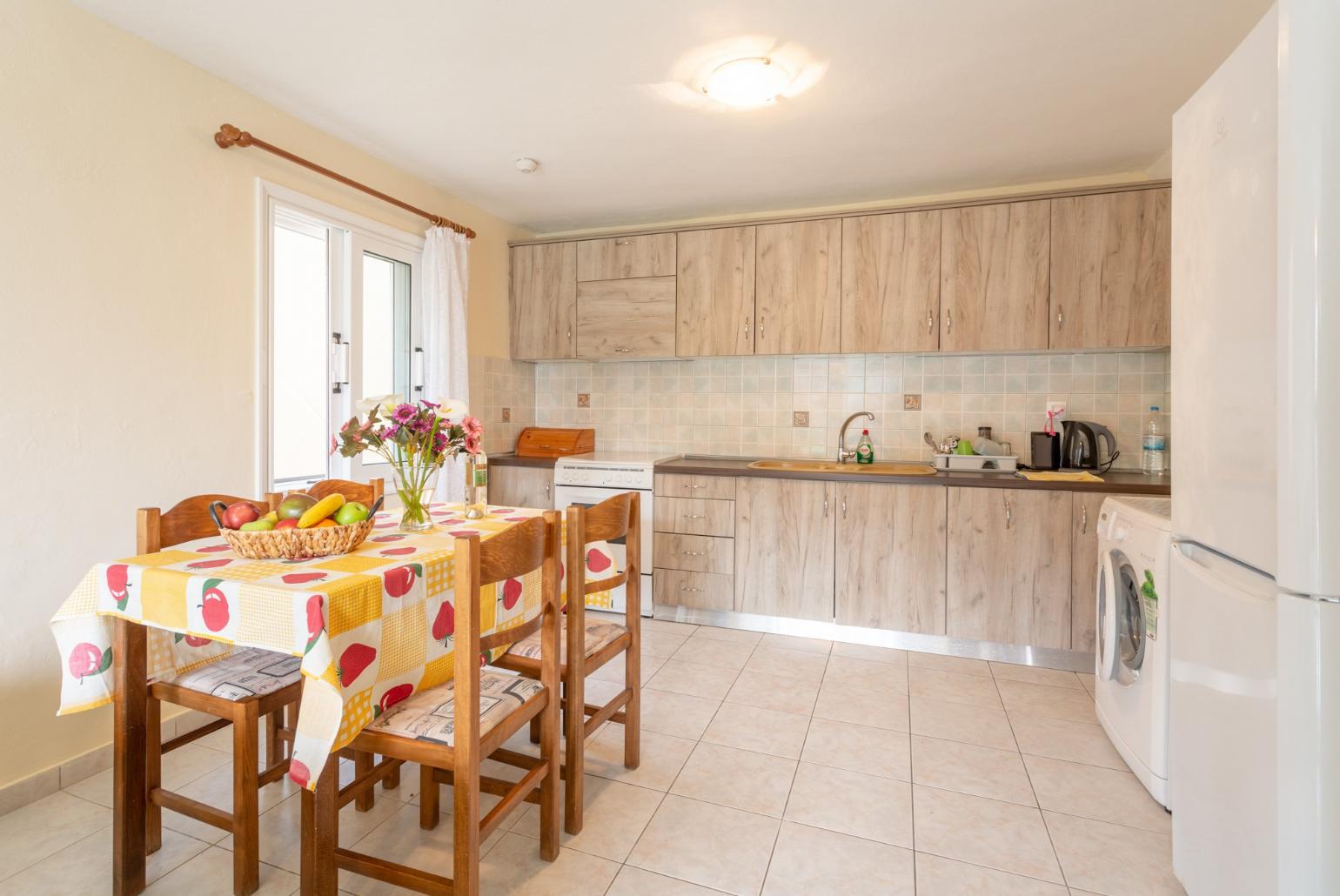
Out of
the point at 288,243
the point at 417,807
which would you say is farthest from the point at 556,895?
the point at 288,243

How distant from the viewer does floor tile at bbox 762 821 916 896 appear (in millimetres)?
1551

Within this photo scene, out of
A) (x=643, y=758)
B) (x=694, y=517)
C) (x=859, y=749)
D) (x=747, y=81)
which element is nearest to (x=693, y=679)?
(x=643, y=758)

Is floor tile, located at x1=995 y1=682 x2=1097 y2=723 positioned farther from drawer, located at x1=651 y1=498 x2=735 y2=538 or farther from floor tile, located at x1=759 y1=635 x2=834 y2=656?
drawer, located at x1=651 y1=498 x2=735 y2=538

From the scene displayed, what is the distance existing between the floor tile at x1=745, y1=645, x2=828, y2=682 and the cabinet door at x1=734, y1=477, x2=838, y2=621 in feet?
0.84

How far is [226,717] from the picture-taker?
1457 mm

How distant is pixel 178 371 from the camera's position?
7.37 feet

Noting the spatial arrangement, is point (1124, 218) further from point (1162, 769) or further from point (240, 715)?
point (240, 715)

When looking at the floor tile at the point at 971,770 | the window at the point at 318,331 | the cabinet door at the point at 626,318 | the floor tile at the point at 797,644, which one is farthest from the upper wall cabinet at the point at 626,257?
the floor tile at the point at 971,770

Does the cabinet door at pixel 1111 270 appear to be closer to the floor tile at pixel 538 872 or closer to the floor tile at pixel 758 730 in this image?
the floor tile at pixel 758 730

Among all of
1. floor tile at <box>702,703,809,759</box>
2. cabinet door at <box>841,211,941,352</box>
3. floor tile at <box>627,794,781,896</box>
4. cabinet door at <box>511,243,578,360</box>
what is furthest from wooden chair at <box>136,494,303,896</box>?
cabinet door at <box>841,211,941,352</box>

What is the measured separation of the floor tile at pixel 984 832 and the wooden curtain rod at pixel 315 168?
Result: 316 cm

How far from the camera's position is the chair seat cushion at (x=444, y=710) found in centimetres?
134

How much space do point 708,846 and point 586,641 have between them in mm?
629

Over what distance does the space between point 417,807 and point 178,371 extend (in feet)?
5.50
